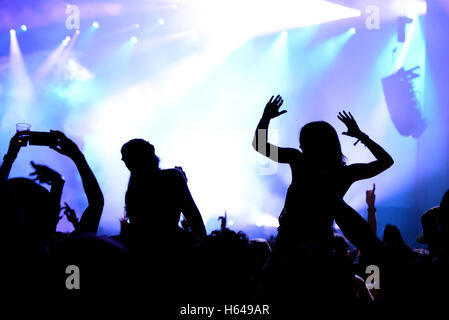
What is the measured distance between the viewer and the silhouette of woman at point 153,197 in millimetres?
Result: 1775

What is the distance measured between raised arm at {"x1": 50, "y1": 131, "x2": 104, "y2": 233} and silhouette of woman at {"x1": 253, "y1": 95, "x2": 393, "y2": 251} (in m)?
0.75

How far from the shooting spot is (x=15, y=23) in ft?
25.9

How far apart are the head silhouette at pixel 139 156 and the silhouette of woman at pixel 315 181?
0.51m

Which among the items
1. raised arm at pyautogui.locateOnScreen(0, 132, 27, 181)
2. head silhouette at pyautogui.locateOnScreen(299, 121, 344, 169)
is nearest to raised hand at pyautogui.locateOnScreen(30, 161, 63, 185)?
raised arm at pyautogui.locateOnScreen(0, 132, 27, 181)

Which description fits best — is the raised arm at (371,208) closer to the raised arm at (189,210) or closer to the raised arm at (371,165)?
the raised arm at (371,165)

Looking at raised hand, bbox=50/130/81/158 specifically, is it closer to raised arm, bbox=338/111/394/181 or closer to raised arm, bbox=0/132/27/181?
raised arm, bbox=0/132/27/181

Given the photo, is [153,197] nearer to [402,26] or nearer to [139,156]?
[139,156]

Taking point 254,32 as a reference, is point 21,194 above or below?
below

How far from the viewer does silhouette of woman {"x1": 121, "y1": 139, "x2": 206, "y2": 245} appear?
1.78 meters

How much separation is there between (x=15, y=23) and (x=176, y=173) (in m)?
7.47

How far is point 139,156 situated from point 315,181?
83cm

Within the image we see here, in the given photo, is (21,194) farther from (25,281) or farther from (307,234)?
(307,234)

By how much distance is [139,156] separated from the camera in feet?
6.66
